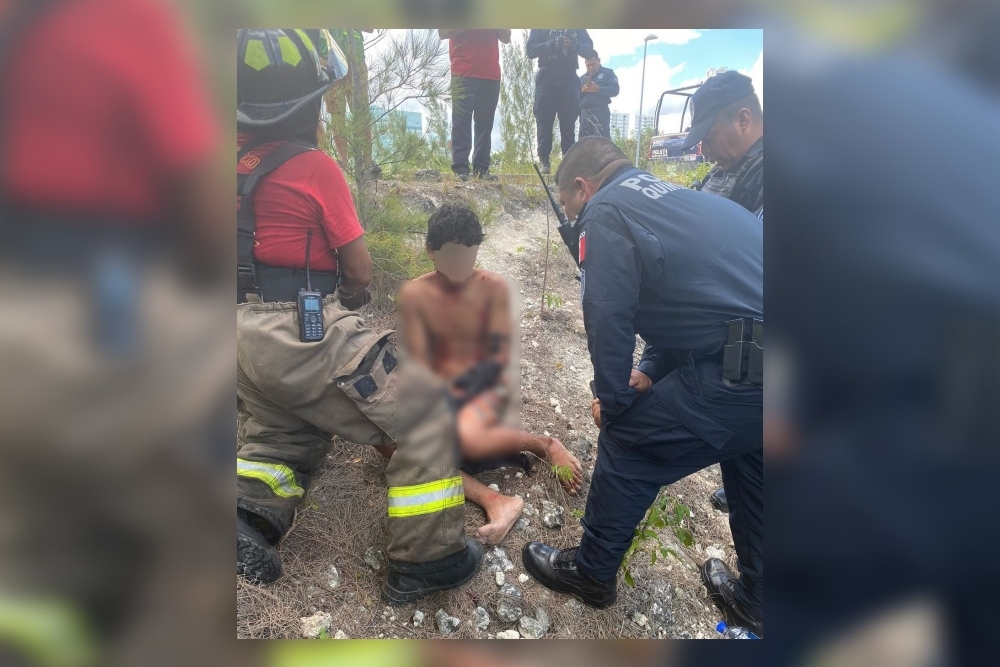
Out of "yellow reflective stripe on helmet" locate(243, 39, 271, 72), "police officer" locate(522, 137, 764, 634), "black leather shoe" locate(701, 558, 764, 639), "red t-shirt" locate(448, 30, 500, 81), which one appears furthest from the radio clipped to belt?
"yellow reflective stripe on helmet" locate(243, 39, 271, 72)

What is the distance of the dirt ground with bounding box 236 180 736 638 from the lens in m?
1.30

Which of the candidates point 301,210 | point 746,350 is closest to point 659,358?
point 746,350

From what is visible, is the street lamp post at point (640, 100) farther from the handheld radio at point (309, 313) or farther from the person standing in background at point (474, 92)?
the handheld radio at point (309, 313)

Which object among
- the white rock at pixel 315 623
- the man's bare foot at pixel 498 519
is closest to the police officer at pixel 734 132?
the man's bare foot at pixel 498 519

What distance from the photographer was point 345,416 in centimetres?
140

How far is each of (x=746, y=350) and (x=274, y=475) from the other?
1.45 meters

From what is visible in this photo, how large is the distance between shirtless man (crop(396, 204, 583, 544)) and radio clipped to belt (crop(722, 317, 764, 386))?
0.64 metres

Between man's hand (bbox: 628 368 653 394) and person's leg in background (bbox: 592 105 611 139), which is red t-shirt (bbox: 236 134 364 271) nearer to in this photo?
person's leg in background (bbox: 592 105 611 139)

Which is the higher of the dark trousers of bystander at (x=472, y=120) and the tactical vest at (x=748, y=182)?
the dark trousers of bystander at (x=472, y=120)

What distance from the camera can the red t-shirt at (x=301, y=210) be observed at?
1.25 meters

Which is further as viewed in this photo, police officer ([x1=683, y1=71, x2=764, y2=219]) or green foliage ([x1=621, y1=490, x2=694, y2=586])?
green foliage ([x1=621, y1=490, x2=694, y2=586])
